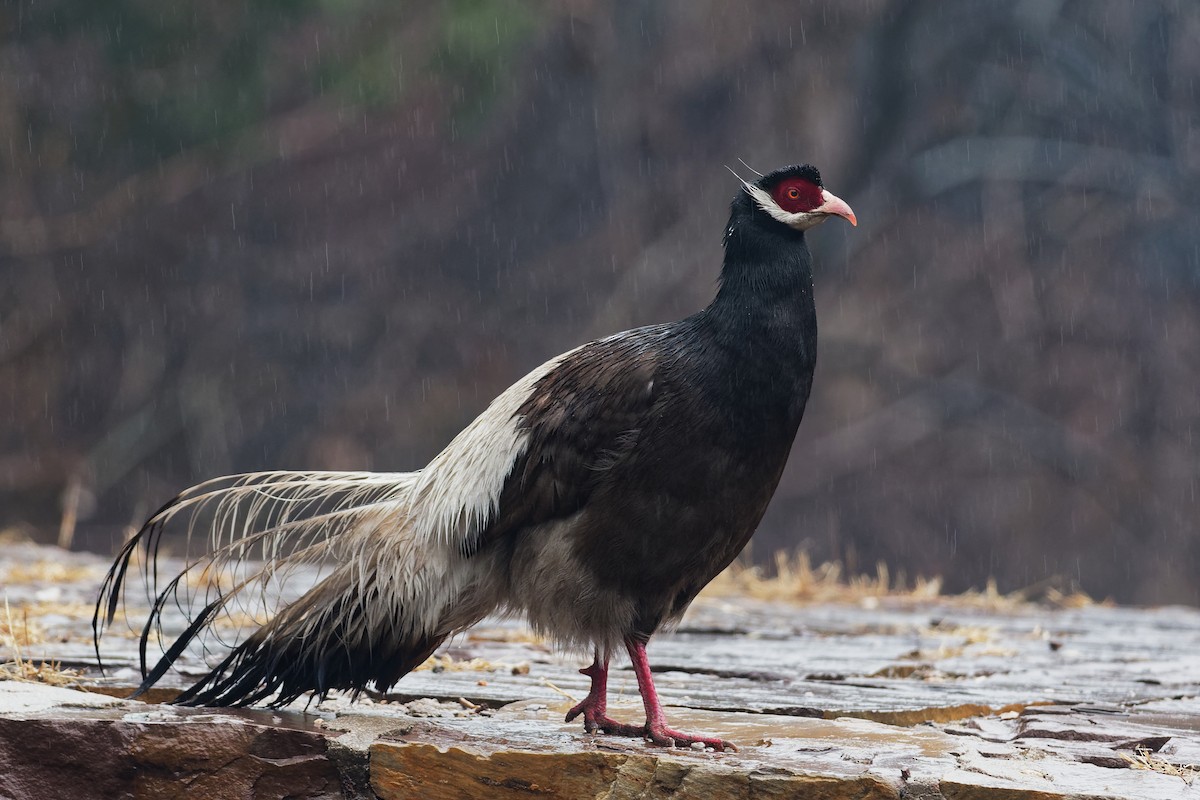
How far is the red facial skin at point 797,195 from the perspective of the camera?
411cm

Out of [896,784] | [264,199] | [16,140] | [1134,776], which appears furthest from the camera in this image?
[264,199]

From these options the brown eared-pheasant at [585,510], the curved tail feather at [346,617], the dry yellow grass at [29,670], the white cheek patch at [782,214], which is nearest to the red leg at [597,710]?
the brown eared-pheasant at [585,510]

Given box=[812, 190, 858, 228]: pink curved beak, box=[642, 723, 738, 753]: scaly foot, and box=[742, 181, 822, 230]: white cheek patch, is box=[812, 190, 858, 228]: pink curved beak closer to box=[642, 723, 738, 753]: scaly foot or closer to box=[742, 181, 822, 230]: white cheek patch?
box=[742, 181, 822, 230]: white cheek patch

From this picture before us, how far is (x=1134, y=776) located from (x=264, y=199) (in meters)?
13.8

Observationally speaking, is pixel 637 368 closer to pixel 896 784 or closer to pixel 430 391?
pixel 896 784

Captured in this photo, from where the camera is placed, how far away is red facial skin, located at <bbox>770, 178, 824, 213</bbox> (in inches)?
162

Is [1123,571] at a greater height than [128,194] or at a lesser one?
lesser

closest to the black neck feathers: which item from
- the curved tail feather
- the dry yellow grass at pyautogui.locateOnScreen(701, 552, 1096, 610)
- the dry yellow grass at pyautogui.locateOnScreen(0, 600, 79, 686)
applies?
the curved tail feather

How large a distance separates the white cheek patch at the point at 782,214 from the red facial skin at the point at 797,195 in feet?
0.04

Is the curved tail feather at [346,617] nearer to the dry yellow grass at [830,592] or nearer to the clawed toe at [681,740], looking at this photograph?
the clawed toe at [681,740]

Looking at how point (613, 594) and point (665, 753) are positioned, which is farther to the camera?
point (613, 594)

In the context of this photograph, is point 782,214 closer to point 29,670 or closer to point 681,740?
point 681,740

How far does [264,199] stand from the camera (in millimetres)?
16031

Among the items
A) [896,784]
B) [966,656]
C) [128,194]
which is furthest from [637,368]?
[128,194]
